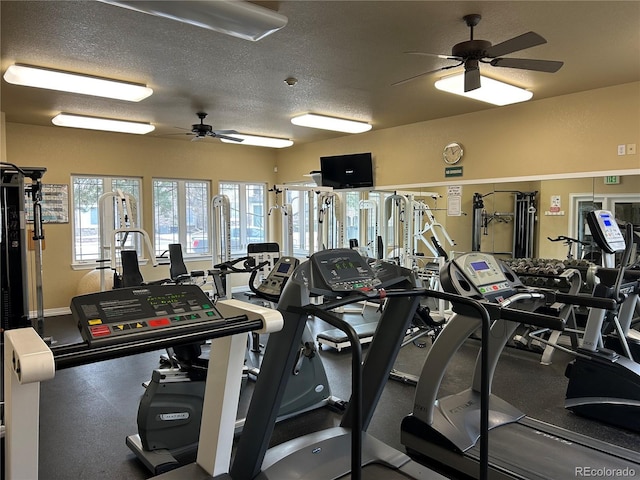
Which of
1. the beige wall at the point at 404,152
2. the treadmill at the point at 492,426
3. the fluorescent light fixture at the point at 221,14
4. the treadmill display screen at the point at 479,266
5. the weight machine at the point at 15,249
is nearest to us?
the fluorescent light fixture at the point at 221,14

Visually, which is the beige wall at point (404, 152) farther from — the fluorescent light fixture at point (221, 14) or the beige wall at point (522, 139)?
the fluorescent light fixture at point (221, 14)

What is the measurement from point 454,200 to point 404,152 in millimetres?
1191

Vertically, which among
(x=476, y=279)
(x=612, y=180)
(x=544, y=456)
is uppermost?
(x=612, y=180)

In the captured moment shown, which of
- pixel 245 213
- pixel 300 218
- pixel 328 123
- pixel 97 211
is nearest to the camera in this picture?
pixel 328 123

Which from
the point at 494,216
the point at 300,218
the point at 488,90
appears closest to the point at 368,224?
the point at 300,218

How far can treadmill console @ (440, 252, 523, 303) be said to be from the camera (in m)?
2.72

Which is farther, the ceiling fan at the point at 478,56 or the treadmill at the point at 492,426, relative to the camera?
the ceiling fan at the point at 478,56

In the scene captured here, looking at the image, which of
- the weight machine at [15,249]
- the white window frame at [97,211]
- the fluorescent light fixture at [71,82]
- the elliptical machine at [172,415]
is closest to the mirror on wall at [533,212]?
the elliptical machine at [172,415]

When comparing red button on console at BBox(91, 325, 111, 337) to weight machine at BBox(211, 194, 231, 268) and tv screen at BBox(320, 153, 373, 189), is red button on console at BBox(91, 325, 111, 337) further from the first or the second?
tv screen at BBox(320, 153, 373, 189)

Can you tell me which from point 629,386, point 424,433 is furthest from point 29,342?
point 629,386

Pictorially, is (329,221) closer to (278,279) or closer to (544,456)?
(278,279)

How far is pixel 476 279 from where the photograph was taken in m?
2.77

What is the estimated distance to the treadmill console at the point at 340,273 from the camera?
2.09 m

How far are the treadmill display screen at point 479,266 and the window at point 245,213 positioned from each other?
649 centimetres
